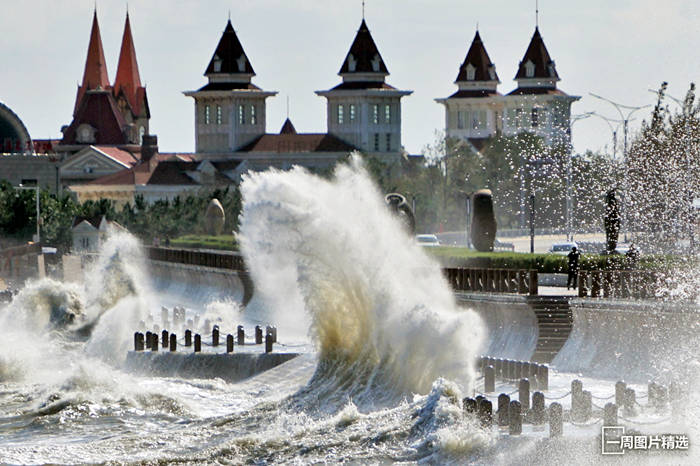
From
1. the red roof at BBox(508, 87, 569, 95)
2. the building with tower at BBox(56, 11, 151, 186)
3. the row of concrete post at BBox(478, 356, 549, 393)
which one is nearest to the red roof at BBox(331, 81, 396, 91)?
the red roof at BBox(508, 87, 569, 95)

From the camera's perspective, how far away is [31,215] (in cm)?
8619

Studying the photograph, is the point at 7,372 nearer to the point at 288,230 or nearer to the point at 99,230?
the point at 288,230

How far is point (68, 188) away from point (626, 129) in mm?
62701

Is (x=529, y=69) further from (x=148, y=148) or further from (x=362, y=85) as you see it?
(x=148, y=148)

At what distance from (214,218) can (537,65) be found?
43467 mm

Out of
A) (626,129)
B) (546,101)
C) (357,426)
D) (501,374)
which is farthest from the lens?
(546,101)

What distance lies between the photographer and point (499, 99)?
126 metres

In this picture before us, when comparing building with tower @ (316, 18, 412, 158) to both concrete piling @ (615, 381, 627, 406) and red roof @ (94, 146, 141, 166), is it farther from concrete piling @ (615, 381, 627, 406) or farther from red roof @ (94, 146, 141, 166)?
concrete piling @ (615, 381, 627, 406)

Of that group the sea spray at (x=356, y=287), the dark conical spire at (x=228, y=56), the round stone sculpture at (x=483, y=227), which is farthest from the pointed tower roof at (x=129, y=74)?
the sea spray at (x=356, y=287)

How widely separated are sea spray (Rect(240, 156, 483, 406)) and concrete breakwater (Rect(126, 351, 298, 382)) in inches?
102

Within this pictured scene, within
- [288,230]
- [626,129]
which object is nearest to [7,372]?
[288,230]

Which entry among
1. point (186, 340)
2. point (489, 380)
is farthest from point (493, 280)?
point (489, 380)

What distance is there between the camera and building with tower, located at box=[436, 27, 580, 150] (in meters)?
114

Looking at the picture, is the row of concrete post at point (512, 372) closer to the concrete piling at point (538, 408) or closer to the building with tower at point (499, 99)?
the concrete piling at point (538, 408)
